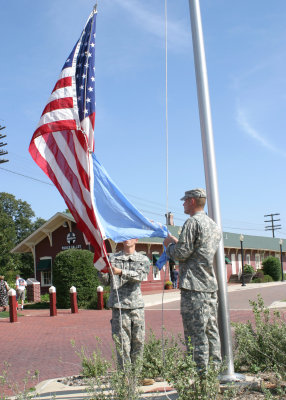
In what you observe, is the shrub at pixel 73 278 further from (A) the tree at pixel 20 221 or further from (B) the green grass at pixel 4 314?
(A) the tree at pixel 20 221

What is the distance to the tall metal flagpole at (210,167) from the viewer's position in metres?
4.81

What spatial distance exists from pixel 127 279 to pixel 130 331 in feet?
1.83

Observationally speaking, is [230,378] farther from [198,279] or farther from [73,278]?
[73,278]

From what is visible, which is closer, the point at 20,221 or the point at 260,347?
the point at 260,347

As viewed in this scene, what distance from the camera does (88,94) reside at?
546 centimetres

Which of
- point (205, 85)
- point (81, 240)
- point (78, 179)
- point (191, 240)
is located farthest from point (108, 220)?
point (81, 240)

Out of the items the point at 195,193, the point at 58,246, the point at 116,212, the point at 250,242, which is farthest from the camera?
the point at 250,242

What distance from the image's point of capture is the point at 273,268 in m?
42.0

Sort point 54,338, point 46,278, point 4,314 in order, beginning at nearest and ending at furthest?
point 54,338
point 4,314
point 46,278

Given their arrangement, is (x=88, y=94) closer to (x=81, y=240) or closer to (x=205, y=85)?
(x=205, y=85)

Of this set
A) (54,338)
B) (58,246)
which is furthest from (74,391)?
(58,246)

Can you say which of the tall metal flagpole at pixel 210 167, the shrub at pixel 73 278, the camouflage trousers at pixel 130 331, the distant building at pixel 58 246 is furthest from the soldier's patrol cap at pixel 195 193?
the distant building at pixel 58 246

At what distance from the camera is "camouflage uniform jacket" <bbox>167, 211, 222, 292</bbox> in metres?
4.19

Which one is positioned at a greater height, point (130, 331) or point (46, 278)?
point (46, 278)
